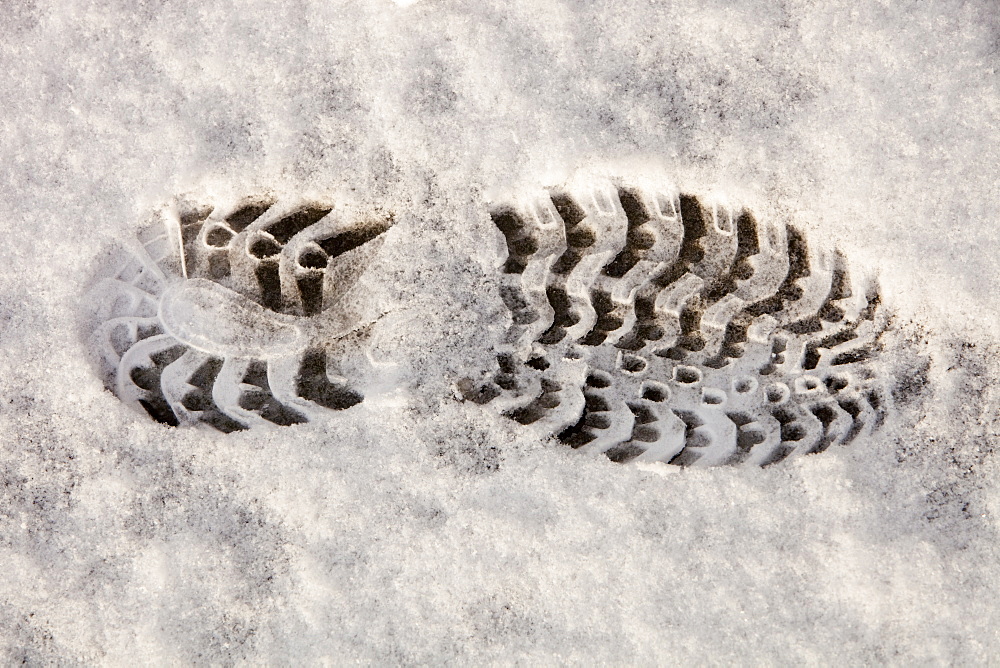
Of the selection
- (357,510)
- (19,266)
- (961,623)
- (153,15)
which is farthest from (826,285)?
(19,266)

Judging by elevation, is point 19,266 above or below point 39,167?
below

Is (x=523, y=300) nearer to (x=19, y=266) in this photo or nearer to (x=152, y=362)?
(x=152, y=362)

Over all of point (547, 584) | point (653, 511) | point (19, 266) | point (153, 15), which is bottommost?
point (547, 584)

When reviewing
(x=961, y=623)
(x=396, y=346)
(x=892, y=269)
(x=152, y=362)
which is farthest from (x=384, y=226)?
(x=961, y=623)

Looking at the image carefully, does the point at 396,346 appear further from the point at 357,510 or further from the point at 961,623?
the point at 961,623

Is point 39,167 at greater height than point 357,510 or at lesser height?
greater

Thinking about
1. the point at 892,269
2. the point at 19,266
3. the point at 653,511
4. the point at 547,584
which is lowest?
the point at 547,584
